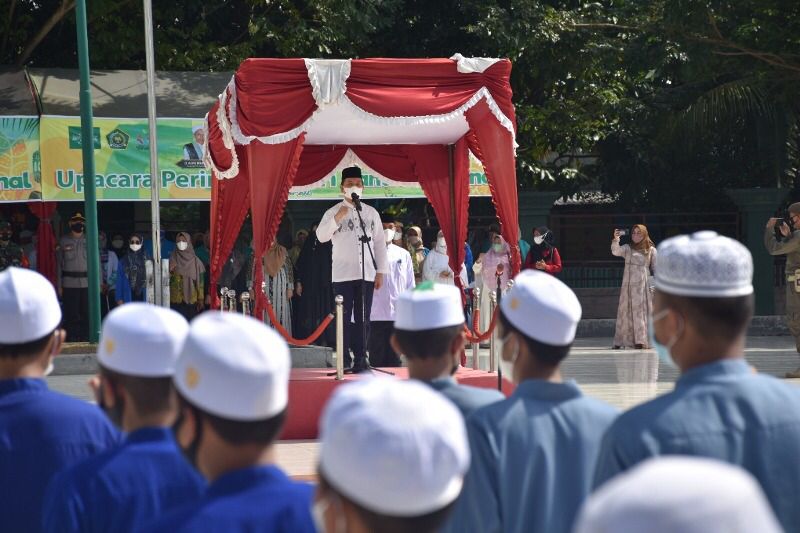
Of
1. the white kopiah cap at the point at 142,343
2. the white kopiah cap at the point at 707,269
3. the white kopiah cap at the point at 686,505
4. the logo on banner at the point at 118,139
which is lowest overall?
the white kopiah cap at the point at 142,343

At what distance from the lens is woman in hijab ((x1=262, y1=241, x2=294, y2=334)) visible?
1680 centimetres

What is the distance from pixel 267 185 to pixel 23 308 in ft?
24.4

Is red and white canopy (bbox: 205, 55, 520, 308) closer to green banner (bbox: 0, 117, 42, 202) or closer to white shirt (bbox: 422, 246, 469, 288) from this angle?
white shirt (bbox: 422, 246, 469, 288)

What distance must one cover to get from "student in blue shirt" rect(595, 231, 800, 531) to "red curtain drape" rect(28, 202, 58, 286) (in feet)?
56.0

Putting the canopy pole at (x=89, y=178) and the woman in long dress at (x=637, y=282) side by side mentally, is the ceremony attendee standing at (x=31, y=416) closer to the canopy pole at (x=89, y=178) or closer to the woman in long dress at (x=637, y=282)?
the canopy pole at (x=89, y=178)

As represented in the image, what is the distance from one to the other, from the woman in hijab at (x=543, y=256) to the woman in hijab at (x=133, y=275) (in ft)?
18.9

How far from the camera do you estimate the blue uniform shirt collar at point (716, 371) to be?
3.03 metres

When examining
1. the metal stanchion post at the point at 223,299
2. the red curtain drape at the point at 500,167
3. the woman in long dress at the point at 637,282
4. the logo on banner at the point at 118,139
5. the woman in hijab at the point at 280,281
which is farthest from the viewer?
the logo on banner at the point at 118,139

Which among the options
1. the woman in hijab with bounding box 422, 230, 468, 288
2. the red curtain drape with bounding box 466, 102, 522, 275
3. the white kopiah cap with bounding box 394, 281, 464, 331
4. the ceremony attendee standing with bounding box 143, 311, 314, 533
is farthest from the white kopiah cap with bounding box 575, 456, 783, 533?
the woman in hijab with bounding box 422, 230, 468, 288

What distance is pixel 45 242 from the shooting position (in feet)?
63.1

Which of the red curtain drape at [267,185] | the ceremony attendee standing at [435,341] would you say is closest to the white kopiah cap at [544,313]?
the ceremony attendee standing at [435,341]

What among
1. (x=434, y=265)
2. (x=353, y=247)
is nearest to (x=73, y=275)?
(x=434, y=265)

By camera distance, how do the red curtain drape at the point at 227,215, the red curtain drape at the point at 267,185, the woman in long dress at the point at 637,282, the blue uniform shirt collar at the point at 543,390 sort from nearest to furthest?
the blue uniform shirt collar at the point at 543,390 → the red curtain drape at the point at 267,185 → the red curtain drape at the point at 227,215 → the woman in long dress at the point at 637,282

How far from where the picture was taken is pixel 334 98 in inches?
416
